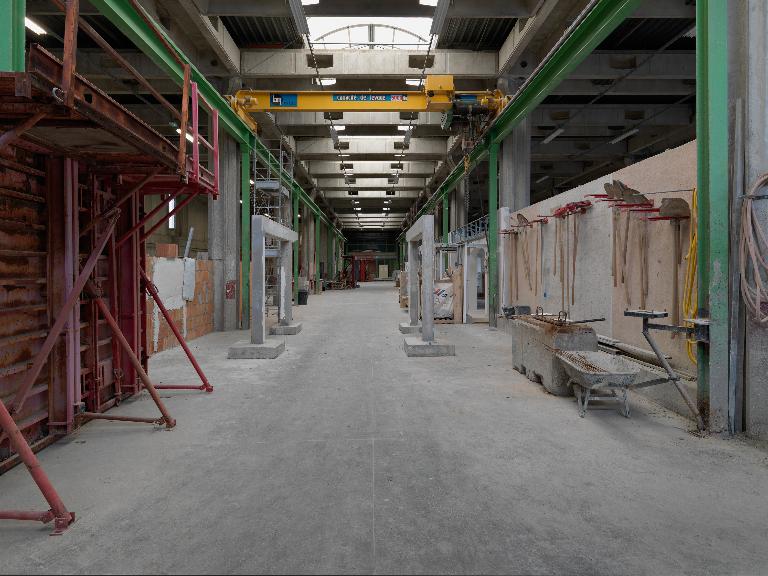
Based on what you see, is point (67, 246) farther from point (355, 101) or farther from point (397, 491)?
point (355, 101)

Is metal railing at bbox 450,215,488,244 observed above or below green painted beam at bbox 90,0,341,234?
below

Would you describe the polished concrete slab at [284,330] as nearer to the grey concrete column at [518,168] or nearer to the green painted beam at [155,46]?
the green painted beam at [155,46]

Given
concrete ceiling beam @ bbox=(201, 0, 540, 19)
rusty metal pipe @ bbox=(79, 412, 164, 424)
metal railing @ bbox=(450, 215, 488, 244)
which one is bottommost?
rusty metal pipe @ bbox=(79, 412, 164, 424)

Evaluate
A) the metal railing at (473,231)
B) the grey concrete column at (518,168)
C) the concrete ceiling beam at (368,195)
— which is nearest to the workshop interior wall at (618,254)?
the grey concrete column at (518,168)

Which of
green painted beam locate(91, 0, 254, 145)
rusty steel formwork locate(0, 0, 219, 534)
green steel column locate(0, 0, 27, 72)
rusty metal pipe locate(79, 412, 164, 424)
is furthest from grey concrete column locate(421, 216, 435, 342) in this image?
green steel column locate(0, 0, 27, 72)

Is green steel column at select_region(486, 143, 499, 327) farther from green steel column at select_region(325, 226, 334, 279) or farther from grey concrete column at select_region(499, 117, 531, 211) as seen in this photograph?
green steel column at select_region(325, 226, 334, 279)

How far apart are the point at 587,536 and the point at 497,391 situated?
144 inches

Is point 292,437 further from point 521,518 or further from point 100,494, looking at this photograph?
point 521,518

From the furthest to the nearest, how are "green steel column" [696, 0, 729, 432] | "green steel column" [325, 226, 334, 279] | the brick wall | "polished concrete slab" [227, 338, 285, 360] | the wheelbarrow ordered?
"green steel column" [325, 226, 334, 279], the brick wall, "polished concrete slab" [227, 338, 285, 360], the wheelbarrow, "green steel column" [696, 0, 729, 432]

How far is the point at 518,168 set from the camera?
13.4m

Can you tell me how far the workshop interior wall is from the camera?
600cm

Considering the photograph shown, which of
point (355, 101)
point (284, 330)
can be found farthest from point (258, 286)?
point (355, 101)

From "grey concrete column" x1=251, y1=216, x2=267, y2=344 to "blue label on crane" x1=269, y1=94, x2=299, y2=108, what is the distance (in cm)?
541

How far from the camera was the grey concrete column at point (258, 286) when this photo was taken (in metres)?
9.41
